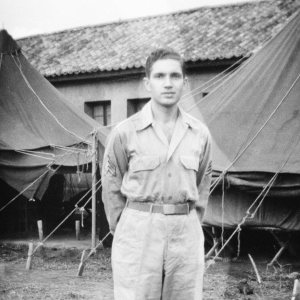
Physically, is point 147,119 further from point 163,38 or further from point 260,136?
point 163,38

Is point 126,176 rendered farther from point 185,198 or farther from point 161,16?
point 161,16

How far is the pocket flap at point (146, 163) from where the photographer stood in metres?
2.69

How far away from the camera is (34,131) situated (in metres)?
9.08

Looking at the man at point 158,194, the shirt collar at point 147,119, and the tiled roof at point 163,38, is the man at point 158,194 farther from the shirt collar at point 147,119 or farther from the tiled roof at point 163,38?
the tiled roof at point 163,38

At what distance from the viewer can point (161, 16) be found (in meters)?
14.8

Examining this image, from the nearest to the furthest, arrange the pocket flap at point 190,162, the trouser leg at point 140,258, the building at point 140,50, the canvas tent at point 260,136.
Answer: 1. the trouser leg at point 140,258
2. the pocket flap at point 190,162
3. the canvas tent at point 260,136
4. the building at point 140,50

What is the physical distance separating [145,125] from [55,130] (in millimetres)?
6613

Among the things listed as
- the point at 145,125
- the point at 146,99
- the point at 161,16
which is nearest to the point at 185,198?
the point at 145,125

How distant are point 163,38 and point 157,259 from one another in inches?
446

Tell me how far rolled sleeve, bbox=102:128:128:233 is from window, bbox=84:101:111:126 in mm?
10346

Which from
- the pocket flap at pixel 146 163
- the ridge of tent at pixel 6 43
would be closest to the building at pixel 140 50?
the ridge of tent at pixel 6 43

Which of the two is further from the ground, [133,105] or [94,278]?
[133,105]

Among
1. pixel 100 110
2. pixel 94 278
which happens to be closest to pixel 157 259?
pixel 94 278

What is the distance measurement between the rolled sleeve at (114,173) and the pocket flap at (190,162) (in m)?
0.33
